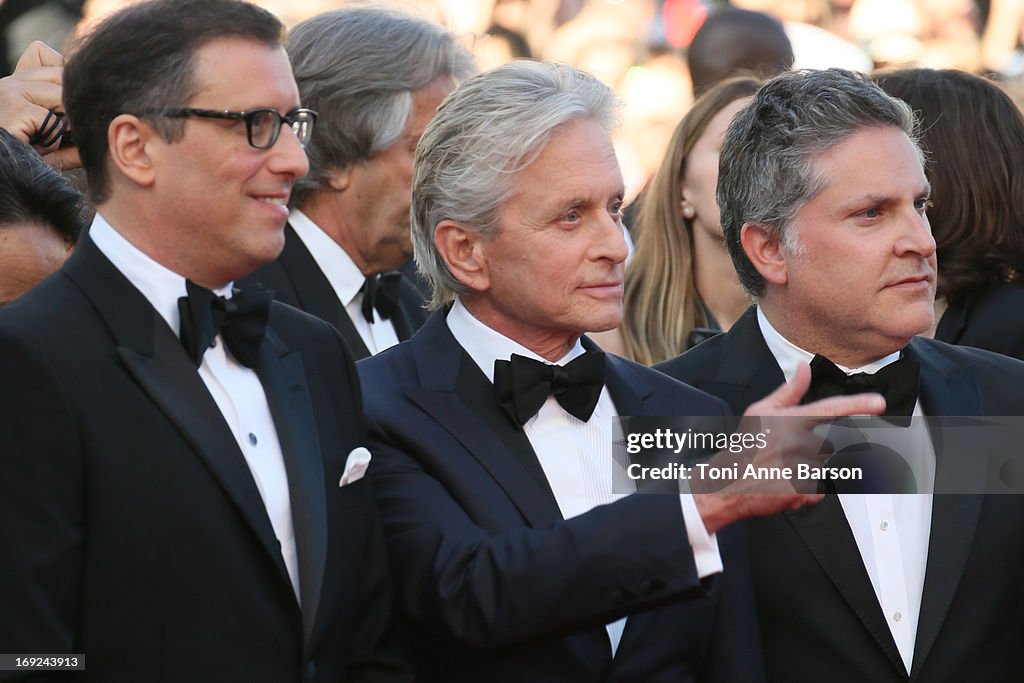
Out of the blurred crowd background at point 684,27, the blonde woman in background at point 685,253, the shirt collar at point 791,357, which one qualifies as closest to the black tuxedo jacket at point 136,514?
the shirt collar at point 791,357

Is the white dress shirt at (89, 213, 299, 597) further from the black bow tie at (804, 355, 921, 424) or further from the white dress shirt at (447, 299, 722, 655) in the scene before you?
the black bow tie at (804, 355, 921, 424)

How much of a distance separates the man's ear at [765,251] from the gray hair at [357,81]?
1.25m

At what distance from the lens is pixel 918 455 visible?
10.6ft

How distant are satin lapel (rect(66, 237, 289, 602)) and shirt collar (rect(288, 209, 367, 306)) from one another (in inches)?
65.7

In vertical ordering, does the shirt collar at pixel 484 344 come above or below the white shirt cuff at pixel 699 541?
above

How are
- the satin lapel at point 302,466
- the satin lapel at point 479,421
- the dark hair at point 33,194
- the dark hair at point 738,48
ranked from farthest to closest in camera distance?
the dark hair at point 738,48
the dark hair at point 33,194
the satin lapel at point 479,421
the satin lapel at point 302,466

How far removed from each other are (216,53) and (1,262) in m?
0.97

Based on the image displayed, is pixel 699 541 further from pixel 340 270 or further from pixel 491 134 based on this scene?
pixel 340 270

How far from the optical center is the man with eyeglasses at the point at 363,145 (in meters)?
4.23

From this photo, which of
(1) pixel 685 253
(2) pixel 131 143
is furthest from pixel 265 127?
(1) pixel 685 253

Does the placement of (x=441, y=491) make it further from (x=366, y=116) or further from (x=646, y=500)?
(x=366, y=116)

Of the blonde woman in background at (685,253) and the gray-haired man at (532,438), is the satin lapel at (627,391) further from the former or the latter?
the blonde woman in background at (685,253)

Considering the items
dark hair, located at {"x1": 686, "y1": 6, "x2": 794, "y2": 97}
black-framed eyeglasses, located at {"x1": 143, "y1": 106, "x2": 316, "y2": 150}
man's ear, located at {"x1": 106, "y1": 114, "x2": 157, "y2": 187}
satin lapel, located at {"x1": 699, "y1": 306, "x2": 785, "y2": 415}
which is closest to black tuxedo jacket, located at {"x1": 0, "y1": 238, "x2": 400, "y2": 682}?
man's ear, located at {"x1": 106, "y1": 114, "x2": 157, "y2": 187}

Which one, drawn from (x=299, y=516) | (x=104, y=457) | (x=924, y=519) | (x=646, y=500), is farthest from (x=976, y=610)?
(x=104, y=457)
